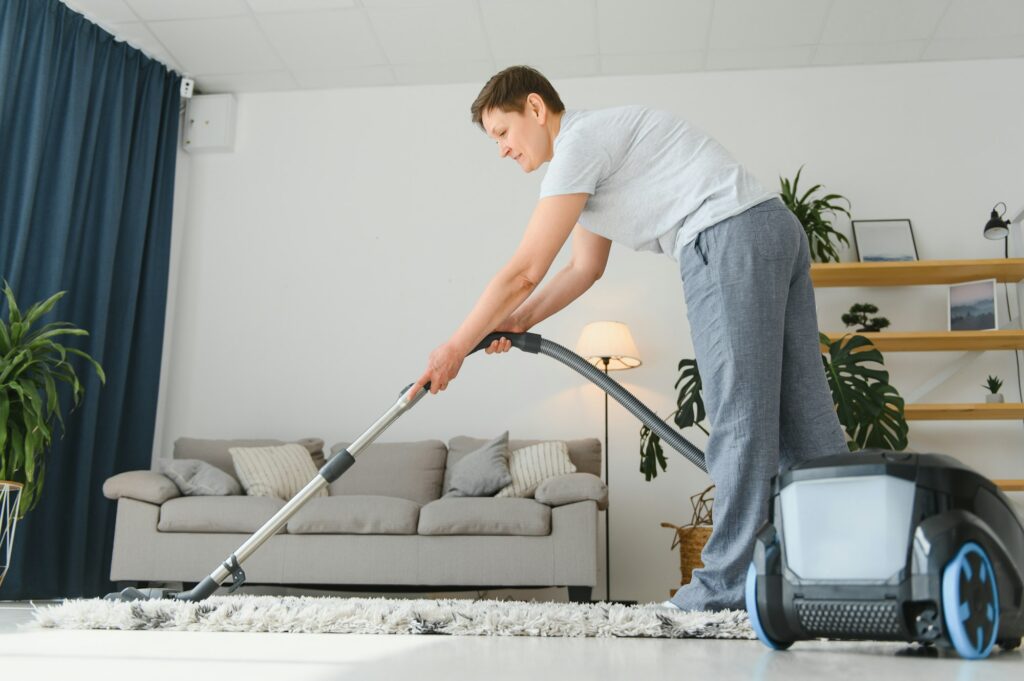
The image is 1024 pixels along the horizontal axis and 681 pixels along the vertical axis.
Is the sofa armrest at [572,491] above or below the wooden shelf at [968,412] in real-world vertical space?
below

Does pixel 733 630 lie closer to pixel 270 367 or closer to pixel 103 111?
pixel 270 367

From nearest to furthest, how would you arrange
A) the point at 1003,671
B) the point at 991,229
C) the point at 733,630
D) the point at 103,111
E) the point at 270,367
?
the point at 1003,671
the point at 733,630
the point at 991,229
the point at 103,111
the point at 270,367

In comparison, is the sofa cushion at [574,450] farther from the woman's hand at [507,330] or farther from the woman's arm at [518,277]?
the woman's arm at [518,277]

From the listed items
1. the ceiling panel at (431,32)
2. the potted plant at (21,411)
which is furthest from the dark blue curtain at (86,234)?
the ceiling panel at (431,32)

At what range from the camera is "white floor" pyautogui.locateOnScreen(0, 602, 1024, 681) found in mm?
1033

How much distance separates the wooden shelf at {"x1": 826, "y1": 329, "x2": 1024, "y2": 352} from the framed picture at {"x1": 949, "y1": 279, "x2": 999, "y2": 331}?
89mm

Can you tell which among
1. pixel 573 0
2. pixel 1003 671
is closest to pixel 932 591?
pixel 1003 671

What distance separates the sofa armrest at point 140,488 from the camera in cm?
399

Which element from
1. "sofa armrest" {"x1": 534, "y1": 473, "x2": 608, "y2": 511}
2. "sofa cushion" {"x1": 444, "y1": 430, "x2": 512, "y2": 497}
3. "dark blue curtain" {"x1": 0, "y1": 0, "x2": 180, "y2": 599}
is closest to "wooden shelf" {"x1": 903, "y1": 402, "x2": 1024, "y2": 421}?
"sofa armrest" {"x1": 534, "y1": 473, "x2": 608, "y2": 511}

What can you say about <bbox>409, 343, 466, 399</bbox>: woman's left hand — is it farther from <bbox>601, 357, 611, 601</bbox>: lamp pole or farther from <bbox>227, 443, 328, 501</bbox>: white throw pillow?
<bbox>601, 357, 611, 601</bbox>: lamp pole

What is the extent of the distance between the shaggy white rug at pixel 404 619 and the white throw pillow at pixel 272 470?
8.11 ft

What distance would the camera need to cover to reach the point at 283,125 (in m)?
5.52

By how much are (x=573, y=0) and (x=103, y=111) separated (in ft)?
8.04

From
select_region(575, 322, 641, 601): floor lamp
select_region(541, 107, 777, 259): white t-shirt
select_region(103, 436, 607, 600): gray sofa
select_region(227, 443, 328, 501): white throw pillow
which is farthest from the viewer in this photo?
select_region(575, 322, 641, 601): floor lamp
